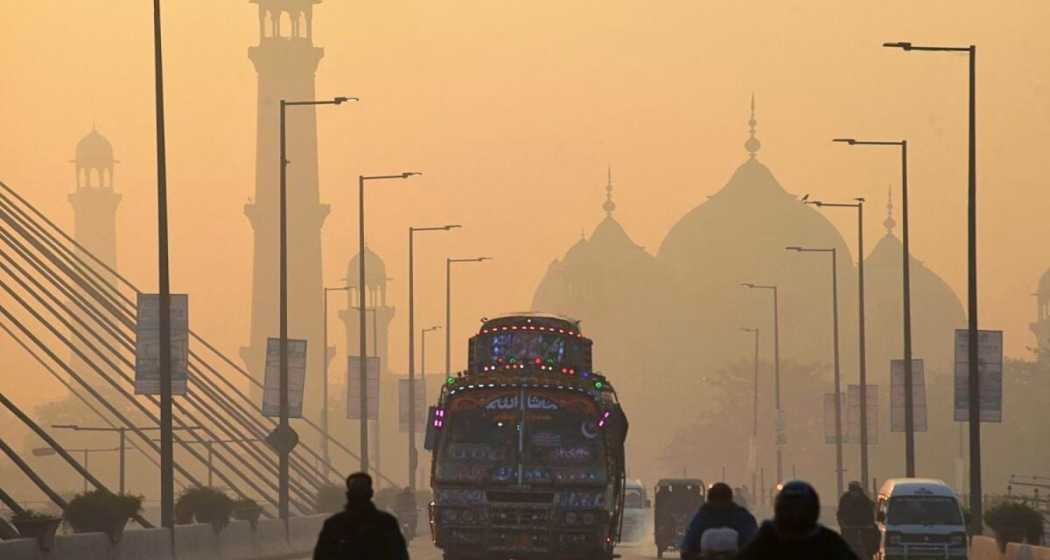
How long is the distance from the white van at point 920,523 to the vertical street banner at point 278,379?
840 inches

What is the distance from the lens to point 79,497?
4850 centimetres

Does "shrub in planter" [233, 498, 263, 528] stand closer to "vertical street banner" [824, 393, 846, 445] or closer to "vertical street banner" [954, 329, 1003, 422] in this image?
"vertical street banner" [954, 329, 1003, 422]

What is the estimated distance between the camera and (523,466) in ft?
145

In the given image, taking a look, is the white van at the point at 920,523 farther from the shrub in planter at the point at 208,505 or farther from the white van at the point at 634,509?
the white van at the point at 634,509

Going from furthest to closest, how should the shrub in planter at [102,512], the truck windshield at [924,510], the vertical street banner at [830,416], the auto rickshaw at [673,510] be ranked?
the vertical street banner at [830,416] < the auto rickshaw at [673,510] < the truck windshield at [924,510] < the shrub in planter at [102,512]

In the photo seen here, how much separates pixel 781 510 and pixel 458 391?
2566cm

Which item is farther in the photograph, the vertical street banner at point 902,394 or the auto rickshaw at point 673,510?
the vertical street banner at point 902,394

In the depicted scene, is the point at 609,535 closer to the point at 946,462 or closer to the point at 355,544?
the point at 355,544

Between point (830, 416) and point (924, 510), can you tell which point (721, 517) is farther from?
point (830, 416)

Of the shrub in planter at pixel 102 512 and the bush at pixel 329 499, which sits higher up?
the shrub in planter at pixel 102 512

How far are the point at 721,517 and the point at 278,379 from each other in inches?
1686

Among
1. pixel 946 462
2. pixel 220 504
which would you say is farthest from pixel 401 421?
pixel 946 462

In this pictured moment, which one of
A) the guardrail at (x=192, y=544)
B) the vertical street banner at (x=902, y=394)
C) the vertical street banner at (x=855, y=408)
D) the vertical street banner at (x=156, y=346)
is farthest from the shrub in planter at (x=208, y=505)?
the vertical street banner at (x=855, y=408)

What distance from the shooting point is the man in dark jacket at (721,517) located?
2558cm
